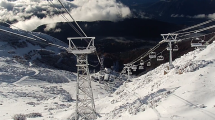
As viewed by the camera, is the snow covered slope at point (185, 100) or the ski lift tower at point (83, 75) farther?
the ski lift tower at point (83, 75)

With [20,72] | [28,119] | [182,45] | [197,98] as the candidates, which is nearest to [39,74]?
[20,72]

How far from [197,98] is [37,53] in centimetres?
12756

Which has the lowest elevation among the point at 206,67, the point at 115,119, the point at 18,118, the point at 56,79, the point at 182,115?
the point at 56,79

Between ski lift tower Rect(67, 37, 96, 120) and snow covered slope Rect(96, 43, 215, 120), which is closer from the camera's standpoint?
snow covered slope Rect(96, 43, 215, 120)

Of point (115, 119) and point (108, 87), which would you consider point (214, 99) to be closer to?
point (115, 119)

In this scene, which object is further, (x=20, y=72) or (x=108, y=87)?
(x=20, y=72)

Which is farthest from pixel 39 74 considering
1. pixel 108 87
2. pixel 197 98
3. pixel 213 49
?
pixel 197 98

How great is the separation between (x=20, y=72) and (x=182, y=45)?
105 meters

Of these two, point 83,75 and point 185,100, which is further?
point 83,75

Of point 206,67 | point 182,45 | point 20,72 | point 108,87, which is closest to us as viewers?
point 206,67

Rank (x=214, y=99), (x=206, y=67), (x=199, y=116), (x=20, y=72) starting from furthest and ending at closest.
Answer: (x=20, y=72)
(x=206, y=67)
(x=214, y=99)
(x=199, y=116)

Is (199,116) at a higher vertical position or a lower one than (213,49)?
lower

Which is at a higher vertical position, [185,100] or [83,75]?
[83,75]

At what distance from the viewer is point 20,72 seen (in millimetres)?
69562
